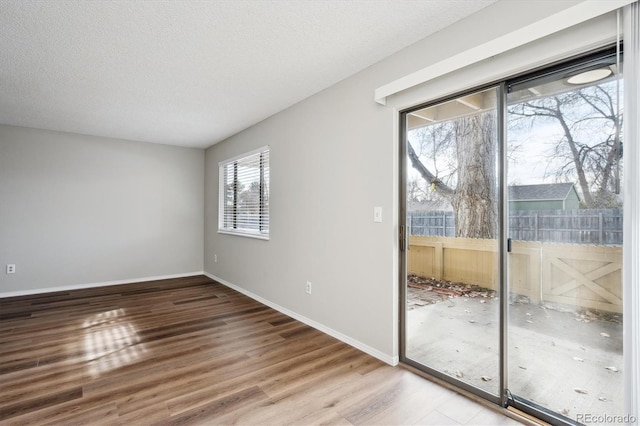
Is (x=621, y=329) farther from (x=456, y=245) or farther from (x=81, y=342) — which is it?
(x=81, y=342)

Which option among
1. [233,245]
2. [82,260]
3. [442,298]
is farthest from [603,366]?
[82,260]

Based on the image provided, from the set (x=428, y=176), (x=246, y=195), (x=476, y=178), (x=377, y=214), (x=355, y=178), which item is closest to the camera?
(x=476, y=178)

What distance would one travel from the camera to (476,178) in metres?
2.18

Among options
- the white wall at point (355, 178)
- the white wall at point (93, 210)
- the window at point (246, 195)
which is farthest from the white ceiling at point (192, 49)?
the white wall at point (93, 210)

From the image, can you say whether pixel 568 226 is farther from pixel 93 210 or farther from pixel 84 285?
pixel 84 285

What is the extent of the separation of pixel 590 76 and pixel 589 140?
1.12 ft

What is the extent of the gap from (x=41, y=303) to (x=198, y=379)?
3355mm

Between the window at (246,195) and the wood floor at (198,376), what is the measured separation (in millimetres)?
1391

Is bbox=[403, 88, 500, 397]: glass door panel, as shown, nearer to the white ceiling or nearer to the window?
the white ceiling

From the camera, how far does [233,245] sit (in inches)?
202

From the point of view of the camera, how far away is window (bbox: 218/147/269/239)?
177 inches

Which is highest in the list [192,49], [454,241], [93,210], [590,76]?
[192,49]

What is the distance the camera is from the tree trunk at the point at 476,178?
6.88 feet

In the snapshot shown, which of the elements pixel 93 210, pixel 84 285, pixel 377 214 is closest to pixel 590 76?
pixel 377 214
